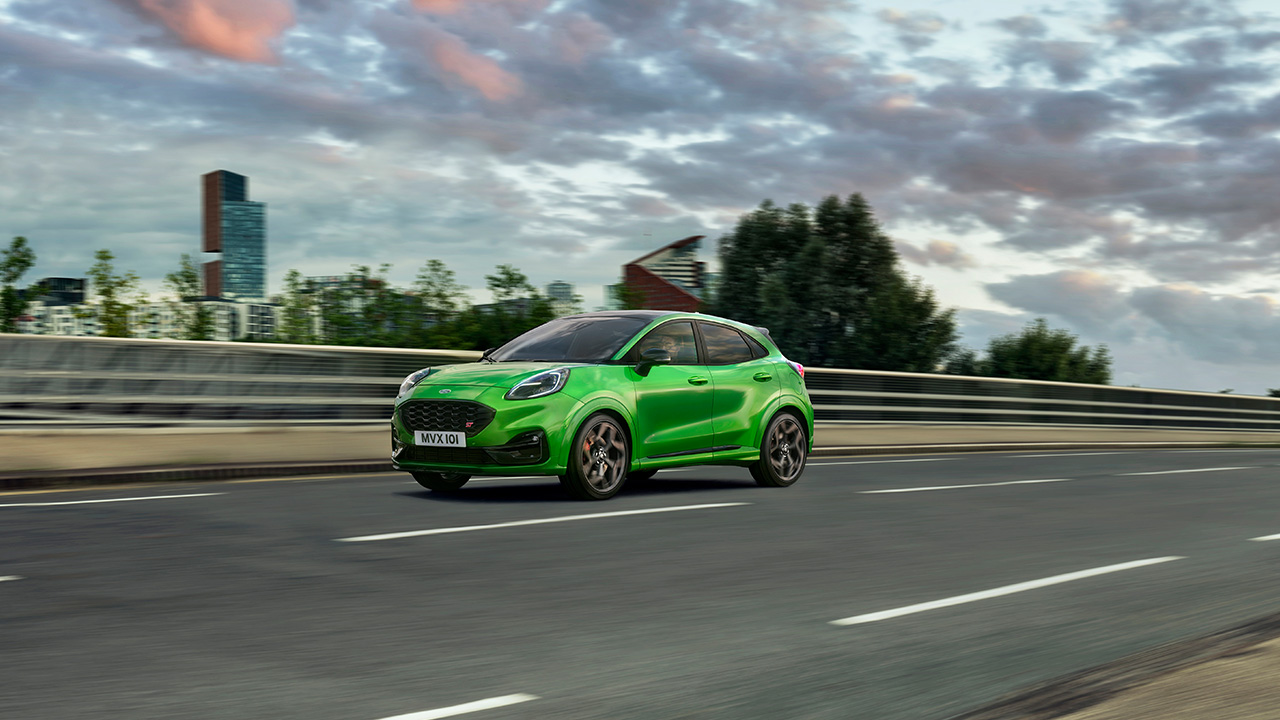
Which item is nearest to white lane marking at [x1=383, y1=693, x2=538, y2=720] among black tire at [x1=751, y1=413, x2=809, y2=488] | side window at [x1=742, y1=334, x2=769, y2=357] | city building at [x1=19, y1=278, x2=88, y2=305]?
black tire at [x1=751, y1=413, x2=809, y2=488]

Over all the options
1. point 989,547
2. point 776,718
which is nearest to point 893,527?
point 989,547

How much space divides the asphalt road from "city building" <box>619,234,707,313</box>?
291 ft

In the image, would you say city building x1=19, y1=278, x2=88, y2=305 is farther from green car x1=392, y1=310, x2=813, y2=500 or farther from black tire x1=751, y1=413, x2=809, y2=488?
black tire x1=751, y1=413, x2=809, y2=488

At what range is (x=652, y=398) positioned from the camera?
1077cm

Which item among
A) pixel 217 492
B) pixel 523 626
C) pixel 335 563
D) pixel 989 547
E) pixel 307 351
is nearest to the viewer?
pixel 523 626

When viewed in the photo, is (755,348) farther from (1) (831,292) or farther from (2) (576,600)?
(1) (831,292)

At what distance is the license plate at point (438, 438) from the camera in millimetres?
9898

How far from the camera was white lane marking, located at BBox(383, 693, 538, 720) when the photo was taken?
13.2 feet

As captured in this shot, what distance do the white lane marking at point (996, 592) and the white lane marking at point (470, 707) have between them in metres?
1.90

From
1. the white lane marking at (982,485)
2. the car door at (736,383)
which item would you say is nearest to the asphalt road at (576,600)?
the car door at (736,383)

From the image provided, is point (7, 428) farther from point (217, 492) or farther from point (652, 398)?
point (652, 398)

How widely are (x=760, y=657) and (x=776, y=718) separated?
33.4 inches

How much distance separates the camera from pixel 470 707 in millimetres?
4172

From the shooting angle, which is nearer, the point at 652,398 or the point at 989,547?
the point at 989,547
